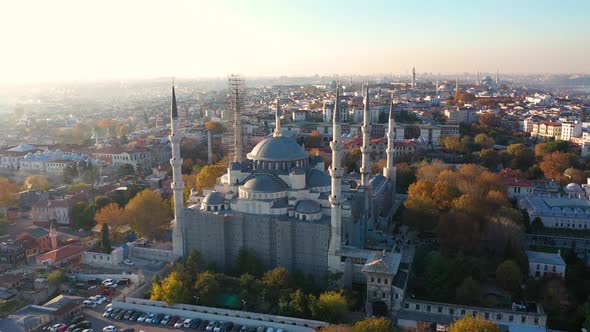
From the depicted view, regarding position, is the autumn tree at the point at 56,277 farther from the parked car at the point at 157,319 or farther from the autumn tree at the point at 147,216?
the parked car at the point at 157,319

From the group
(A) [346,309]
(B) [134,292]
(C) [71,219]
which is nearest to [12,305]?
(B) [134,292]

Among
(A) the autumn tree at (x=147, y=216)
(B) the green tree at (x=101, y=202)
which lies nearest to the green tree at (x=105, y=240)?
(A) the autumn tree at (x=147, y=216)

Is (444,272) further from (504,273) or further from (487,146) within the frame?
(487,146)

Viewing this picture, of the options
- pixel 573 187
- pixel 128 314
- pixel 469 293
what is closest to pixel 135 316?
pixel 128 314

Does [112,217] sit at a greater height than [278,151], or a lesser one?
lesser

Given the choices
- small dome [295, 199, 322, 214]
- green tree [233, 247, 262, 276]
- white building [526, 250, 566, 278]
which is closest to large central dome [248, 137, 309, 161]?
small dome [295, 199, 322, 214]

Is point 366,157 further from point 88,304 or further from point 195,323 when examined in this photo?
point 88,304
